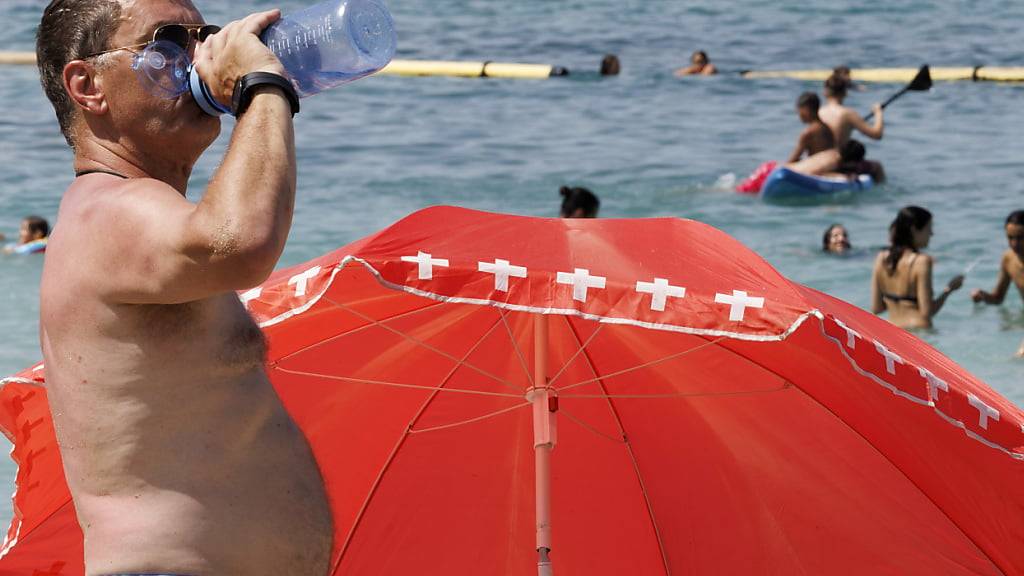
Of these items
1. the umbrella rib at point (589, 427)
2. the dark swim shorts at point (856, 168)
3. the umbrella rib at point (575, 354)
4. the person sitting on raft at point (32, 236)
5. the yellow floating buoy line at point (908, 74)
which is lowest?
the person sitting on raft at point (32, 236)

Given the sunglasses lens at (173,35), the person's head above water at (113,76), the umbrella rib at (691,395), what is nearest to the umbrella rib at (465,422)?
the umbrella rib at (691,395)

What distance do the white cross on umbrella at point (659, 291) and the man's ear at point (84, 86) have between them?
3.39ft

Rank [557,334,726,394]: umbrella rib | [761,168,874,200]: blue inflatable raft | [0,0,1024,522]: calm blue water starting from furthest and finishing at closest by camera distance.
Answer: [761,168,874,200]: blue inflatable raft → [0,0,1024,522]: calm blue water → [557,334,726,394]: umbrella rib

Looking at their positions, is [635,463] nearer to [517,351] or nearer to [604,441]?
[604,441]

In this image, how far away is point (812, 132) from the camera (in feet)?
43.4

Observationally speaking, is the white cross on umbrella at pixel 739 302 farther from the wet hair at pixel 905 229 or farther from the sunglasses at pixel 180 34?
the wet hair at pixel 905 229

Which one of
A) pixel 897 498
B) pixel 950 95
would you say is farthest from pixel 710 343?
pixel 950 95

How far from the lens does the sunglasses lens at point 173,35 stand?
2.22m

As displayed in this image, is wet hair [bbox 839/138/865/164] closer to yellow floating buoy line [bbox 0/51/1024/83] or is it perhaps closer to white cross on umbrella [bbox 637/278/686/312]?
yellow floating buoy line [bbox 0/51/1024/83]

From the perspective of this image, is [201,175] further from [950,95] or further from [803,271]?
[950,95]

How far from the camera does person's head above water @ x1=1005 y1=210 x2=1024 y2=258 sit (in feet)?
28.7

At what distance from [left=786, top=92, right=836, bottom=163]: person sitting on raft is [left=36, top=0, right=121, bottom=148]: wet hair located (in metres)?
11.2

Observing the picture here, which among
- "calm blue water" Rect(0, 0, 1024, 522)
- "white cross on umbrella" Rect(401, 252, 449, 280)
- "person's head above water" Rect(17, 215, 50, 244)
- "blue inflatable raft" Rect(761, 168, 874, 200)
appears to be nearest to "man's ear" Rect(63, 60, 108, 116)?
"white cross on umbrella" Rect(401, 252, 449, 280)

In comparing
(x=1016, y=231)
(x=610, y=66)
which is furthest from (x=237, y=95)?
(x=610, y=66)
